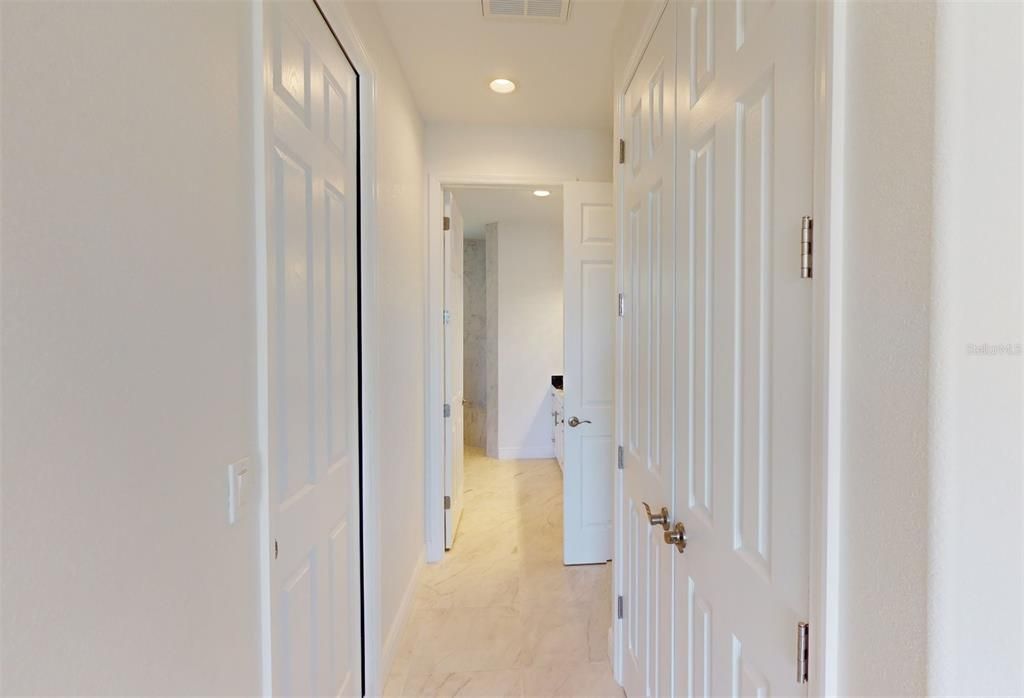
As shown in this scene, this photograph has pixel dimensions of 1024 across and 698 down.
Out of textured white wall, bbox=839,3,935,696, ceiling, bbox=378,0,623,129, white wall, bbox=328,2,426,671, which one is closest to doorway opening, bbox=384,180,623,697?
white wall, bbox=328,2,426,671

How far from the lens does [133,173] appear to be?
0.64 m

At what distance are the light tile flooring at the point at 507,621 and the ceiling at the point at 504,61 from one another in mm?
2547

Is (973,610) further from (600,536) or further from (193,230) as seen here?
(600,536)

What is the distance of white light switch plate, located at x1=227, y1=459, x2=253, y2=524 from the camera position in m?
0.88

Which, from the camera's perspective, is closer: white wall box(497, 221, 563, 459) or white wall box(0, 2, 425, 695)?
white wall box(0, 2, 425, 695)

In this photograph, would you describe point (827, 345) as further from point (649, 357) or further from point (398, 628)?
point (398, 628)

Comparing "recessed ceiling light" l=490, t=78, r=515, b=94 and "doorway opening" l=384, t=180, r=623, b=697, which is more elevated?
"recessed ceiling light" l=490, t=78, r=515, b=94

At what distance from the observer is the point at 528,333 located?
5.19m

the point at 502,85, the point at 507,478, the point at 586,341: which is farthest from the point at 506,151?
the point at 507,478

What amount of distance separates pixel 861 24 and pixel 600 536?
269 centimetres

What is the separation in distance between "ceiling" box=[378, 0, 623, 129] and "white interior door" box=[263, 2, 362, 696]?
20.0 inches

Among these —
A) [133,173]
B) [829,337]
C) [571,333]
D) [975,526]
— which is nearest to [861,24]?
[829,337]

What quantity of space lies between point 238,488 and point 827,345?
39.3 inches

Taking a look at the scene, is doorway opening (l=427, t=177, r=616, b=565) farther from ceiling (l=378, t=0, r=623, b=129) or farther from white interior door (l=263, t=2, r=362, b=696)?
white interior door (l=263, t=2, r=362, b=696)
